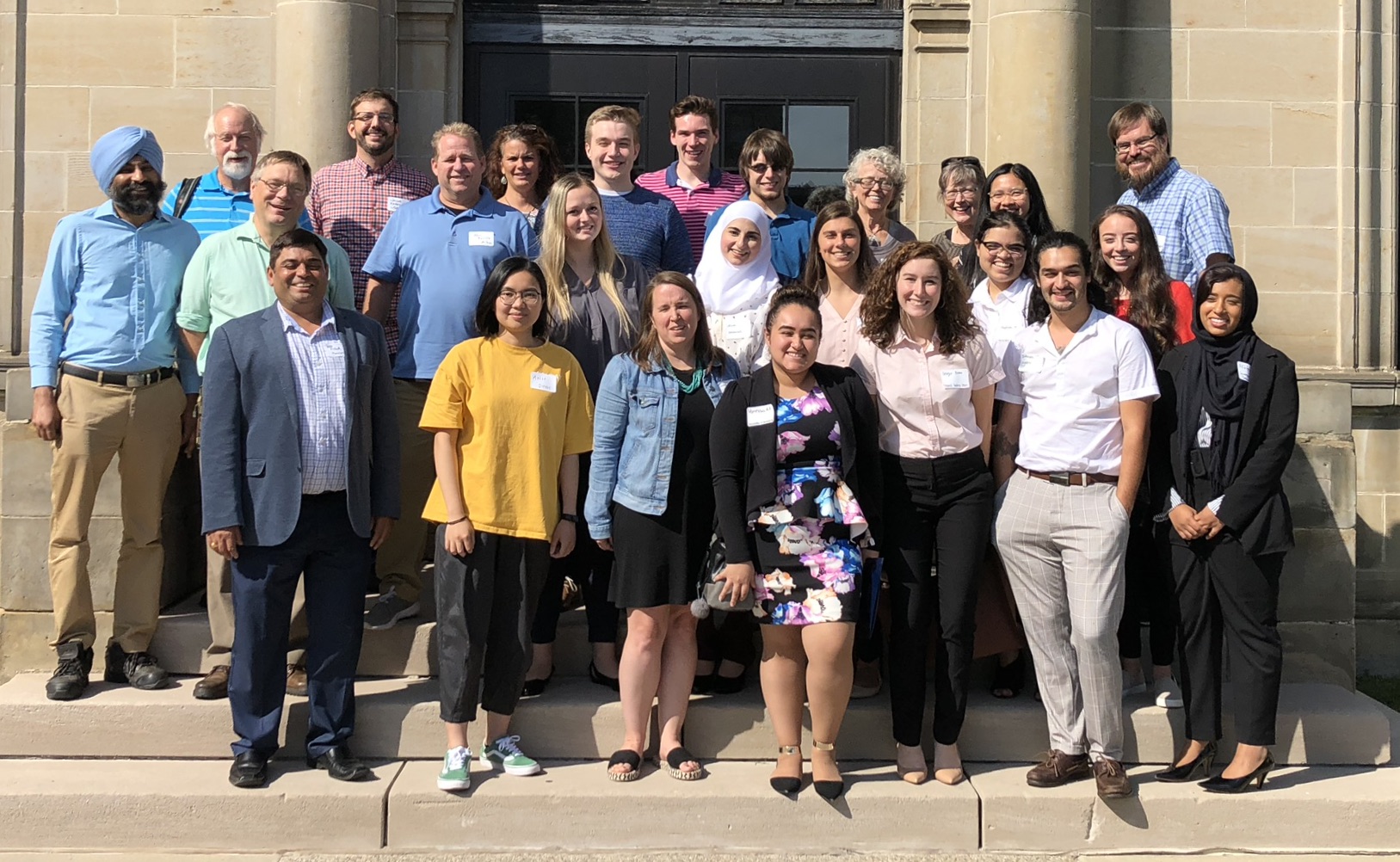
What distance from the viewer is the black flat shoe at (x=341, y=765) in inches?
184

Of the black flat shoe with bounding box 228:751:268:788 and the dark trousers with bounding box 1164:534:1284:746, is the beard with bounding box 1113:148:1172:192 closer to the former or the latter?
the dark trousers with bounding box 1164:534:1284:746

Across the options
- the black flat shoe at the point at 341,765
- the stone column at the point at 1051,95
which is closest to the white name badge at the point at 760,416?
the black flat shoe at the point at 341,765

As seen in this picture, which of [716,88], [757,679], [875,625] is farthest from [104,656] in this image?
[716,88]

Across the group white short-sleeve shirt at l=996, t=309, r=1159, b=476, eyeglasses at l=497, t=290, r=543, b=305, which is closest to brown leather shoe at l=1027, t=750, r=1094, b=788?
white short-sleeve shirt at l=996, t=309, r=1159, b=476

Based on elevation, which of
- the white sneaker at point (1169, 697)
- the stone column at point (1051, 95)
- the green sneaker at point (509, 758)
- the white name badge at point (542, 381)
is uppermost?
the stone column at point (1051, 95)

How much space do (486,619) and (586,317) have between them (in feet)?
4.01

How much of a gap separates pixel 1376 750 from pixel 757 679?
7.84 feet

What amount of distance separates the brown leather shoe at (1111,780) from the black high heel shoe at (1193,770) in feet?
0.87

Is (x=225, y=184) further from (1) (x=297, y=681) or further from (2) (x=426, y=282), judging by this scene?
(1) (x=297, y=681)

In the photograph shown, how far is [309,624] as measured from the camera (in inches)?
185

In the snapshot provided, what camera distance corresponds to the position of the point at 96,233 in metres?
5.17

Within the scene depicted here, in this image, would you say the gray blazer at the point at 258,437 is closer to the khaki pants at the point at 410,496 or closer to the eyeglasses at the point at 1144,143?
the khaki pants at the point at 410,496

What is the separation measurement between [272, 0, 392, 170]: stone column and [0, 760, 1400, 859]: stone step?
12.6 feet

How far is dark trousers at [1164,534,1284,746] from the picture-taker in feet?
15.5
